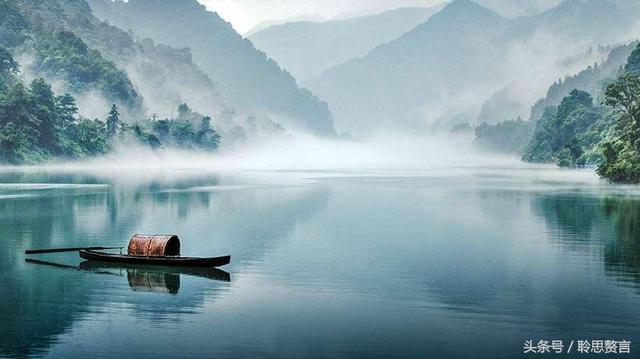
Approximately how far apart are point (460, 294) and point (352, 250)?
13485 millimetres

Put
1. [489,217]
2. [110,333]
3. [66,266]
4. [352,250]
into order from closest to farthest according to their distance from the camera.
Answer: [110,333], [66,266], [352,250], [489,217]

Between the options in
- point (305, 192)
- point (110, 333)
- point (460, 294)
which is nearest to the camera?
point (110, 333)

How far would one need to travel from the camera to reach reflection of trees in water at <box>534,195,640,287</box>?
38.5m

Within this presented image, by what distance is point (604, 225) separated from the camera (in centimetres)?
5438

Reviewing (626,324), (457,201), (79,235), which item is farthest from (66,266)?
(457,201)

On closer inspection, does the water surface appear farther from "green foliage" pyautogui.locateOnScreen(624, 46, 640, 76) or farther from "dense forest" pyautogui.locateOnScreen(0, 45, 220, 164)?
"green foliage" pyautogui.locateOnScreen(624, 46, 640, 76)

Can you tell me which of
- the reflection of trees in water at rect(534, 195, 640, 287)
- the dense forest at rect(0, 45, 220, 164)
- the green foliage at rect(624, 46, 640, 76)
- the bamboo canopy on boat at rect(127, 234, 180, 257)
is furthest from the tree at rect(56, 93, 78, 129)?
the bamboo canopy on boat at rect(127, 234, 180, 257)

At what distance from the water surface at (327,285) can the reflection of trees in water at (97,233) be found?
0.41 feet

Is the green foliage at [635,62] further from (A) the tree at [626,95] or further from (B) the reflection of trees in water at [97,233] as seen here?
(B) the reflection of trees in water at [97,233]

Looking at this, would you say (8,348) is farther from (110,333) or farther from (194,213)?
(194,213)

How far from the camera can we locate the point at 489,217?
62.3 m

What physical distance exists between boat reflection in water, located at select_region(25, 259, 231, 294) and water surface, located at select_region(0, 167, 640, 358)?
0.16 meters

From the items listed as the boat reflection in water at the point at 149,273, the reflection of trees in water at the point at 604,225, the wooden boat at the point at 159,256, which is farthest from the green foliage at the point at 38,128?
the wooden boat at the point at 159,256

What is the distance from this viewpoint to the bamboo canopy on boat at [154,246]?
3538cm
